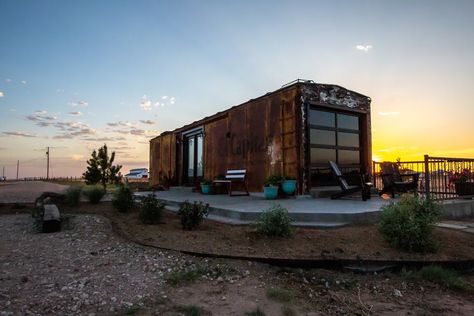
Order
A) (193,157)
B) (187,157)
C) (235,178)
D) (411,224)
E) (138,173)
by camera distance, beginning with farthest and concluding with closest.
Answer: (138,173) → (187,157) → (193,157) → (235,178) → (411,224)

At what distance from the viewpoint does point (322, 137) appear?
8586 mm

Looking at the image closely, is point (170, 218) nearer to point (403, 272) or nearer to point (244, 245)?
point (244, 245)

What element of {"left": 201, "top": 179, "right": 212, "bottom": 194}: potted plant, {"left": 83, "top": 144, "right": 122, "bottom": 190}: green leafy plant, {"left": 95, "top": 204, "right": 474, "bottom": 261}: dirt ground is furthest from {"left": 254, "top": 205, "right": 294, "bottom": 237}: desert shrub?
{"left": 83, "top": 144, "right": 122, "bottom": 190}: green leafy plant

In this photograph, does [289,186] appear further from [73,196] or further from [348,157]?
[73,196]

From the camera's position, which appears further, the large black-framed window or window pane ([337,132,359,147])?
window pane ([337,132,359,147])

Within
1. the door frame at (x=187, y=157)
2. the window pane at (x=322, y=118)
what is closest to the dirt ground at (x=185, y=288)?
the window pane at (x=322, y=118)

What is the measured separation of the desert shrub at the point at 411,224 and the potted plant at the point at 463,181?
14.5ft

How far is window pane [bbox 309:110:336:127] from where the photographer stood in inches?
332

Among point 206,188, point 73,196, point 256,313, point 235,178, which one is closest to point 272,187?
point 235,178

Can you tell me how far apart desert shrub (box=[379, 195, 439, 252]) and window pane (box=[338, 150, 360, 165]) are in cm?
476

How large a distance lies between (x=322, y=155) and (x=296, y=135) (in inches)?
42.7

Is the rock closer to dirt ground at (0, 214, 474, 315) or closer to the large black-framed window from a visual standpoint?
dirt ground at (0, 214, 474, 315)

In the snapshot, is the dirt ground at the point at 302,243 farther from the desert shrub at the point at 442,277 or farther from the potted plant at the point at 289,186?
the potted plant at the point at 289,186

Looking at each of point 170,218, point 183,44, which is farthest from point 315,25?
point 170,218
